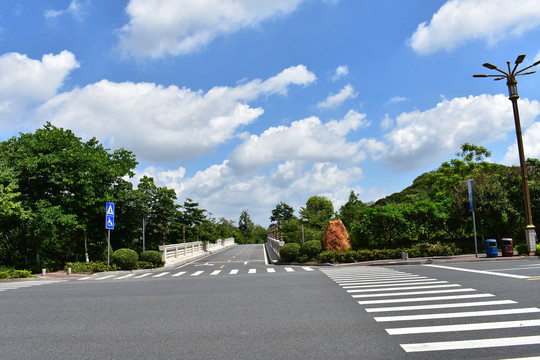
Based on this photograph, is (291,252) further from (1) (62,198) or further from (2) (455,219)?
(1) (62,198)

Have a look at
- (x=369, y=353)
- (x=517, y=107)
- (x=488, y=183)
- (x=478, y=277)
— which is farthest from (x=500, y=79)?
(x=369, y=353)

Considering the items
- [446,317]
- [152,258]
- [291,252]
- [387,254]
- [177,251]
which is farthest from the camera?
[177,251]

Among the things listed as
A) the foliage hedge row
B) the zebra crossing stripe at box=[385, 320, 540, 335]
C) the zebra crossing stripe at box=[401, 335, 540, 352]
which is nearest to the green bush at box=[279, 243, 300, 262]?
the foliage hedge row

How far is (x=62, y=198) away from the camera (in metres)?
27.5

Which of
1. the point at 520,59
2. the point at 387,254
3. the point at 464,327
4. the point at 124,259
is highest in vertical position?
the point at 520,59

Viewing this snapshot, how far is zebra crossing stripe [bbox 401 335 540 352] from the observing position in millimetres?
5914

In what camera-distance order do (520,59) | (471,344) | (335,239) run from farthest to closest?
(335,239), (520,59), (471,344)

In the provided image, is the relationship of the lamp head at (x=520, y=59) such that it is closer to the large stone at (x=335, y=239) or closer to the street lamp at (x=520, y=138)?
the street lamp at (x=520, y=138)

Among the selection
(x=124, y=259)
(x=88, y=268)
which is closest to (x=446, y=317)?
(x=124, y=259)

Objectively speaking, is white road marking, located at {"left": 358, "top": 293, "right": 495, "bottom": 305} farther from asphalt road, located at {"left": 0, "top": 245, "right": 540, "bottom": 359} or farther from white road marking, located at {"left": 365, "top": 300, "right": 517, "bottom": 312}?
white road marking, located at {"left": 365, "top": 300, "right": 517, "bottom": 312}

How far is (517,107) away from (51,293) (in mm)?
25553

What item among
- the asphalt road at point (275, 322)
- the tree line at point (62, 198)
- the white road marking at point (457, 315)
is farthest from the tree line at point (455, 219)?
the white road marking at point (457, 315)

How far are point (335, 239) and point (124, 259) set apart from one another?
1479cm

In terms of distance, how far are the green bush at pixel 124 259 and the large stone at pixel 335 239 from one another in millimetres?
13591
